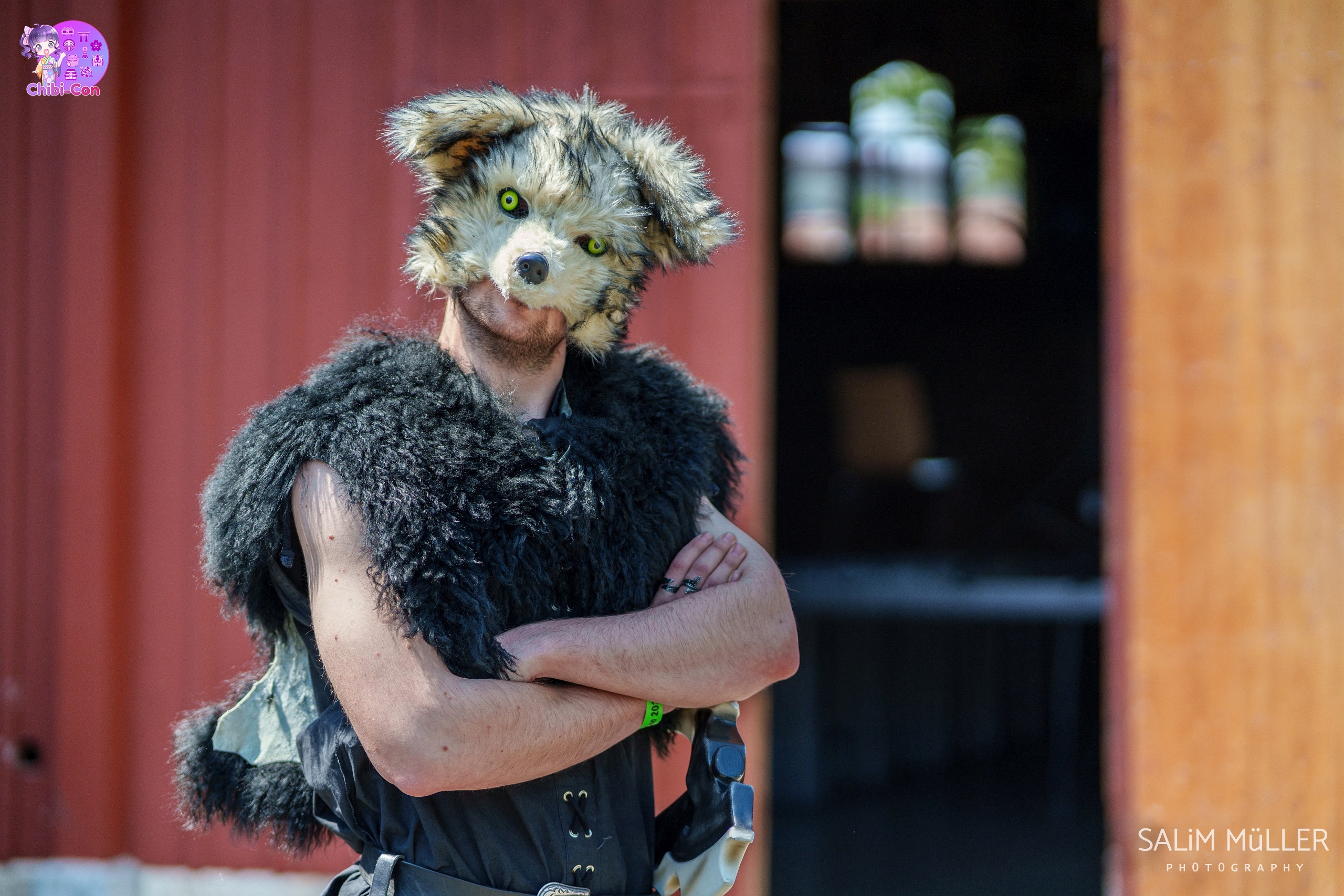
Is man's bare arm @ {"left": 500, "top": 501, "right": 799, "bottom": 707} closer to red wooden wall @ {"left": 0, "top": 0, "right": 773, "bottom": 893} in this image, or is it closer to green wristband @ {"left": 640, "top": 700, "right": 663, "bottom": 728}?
green wristband @ {"left": 640, "top": 700, "right": 663, "bottom": 728}

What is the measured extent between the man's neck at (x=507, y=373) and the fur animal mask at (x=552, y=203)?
0.16ft

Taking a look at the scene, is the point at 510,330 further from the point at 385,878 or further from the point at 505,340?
the point at 385,878

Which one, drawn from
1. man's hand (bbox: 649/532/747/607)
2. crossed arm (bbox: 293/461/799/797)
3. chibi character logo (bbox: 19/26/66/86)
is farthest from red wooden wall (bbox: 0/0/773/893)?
crossed arm (bbox: 293/461/799/797)

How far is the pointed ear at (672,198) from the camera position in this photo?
4.33 ft

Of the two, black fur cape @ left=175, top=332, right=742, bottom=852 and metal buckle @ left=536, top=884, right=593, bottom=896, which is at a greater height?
black fur cape @ left=175, top=332, right=742, bottom=852

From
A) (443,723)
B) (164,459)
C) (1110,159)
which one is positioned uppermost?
(1110,159)

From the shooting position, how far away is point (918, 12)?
22.9ft

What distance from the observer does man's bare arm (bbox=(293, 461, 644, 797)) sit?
3.78ft

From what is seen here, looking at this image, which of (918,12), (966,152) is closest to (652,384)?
(918,12)

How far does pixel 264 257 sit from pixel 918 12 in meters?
5.27

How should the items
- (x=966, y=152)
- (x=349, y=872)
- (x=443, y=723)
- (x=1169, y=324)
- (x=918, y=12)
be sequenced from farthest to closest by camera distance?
(x=966, y=152), (x=918, y=12), (x=1169, y=324), (x=349, y=872), (x=443, y=723)

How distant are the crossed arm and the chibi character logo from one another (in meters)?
2.63

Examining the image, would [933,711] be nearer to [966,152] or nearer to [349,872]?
[349,872]

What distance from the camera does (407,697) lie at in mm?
1155
